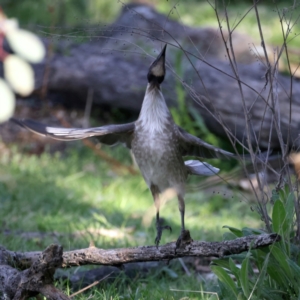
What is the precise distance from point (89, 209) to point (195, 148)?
192 cm

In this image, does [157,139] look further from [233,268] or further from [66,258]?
[233,268]

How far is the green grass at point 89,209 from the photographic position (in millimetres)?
4148

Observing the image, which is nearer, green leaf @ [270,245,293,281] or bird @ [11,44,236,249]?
green leaf @ [270,245,293,281]

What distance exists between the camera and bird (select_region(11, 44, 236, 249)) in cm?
336

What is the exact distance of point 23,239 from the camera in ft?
13.8

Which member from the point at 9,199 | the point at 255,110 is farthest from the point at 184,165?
the point at 255,110

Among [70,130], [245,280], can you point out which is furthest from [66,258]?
[245,280]

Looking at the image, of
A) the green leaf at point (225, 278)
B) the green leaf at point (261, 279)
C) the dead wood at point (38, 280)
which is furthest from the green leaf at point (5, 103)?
the green leaf at point (261, 279)

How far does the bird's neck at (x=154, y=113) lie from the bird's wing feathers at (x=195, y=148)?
0.14m

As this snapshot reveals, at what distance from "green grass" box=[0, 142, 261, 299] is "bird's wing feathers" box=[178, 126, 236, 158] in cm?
76

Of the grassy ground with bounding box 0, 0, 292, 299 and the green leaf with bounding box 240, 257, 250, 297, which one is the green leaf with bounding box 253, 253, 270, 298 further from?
the grassy ground with bounding box 0, 0, 292, 299

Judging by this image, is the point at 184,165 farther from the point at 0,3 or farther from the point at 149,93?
the point at 0,3

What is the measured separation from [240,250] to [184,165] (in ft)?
3.23

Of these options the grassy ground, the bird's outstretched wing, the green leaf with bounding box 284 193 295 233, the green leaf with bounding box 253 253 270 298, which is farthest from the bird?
the green leaf with bounding box 253 253 270 298
